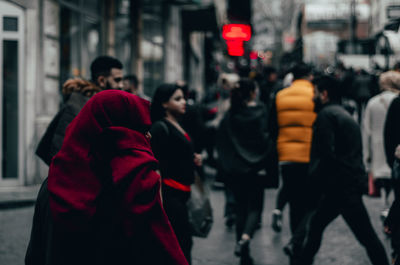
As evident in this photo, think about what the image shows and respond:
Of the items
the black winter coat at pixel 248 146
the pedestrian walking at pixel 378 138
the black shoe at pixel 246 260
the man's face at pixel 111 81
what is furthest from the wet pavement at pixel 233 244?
the man's face at pixel 111 81

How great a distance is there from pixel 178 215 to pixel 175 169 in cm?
33

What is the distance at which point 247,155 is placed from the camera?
616 cm

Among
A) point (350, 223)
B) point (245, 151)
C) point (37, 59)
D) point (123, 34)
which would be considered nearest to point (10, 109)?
point (37, 59)

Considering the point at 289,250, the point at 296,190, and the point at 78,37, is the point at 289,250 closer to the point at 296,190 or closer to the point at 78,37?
the point at 296,190

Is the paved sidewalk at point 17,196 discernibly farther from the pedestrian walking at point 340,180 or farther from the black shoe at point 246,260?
the pedestrian walking at point 340,180

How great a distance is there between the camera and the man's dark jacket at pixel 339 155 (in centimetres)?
505

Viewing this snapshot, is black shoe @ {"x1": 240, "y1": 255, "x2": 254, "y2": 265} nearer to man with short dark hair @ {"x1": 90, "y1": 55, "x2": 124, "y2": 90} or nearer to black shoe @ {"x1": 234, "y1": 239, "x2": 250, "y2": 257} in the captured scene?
black shoe @ {"x1": 234, "y1": 239, "x2": 250, "y2": 257}

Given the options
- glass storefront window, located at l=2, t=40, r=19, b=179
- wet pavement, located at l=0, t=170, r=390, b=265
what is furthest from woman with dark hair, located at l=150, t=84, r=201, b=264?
glass storefront window, located at l=2, t=40, r=19, b=179

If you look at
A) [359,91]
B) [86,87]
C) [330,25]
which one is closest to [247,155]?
[86,87]

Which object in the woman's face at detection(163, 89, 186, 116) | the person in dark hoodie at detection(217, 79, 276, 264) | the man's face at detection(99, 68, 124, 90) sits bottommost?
the person in dark hoodie at detection(217, 79, 276, 264)

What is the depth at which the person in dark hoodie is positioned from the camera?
20.2ft

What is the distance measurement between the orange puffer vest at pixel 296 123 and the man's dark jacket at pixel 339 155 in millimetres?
1215

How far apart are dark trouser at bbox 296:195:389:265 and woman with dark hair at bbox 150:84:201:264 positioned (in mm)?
1171

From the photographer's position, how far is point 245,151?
244 inches
